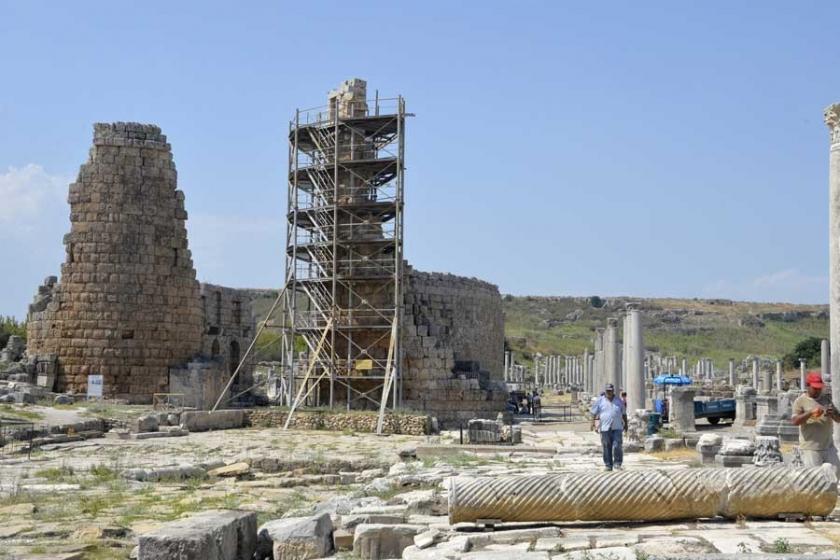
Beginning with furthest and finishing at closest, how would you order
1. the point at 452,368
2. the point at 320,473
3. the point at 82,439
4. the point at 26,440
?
the point at 452,368, the point at 82,439, the point at 26,440, the point at 320,473

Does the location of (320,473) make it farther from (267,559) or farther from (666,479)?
(666,479)

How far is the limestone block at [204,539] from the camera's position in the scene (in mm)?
7488

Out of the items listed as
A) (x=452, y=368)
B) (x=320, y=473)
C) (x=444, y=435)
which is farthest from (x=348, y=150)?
(x=320, y=473)

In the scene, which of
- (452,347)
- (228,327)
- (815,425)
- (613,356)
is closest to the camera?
(815,425)

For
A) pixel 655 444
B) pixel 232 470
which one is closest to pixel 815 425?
pixel 232 470

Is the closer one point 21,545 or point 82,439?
point 21,545

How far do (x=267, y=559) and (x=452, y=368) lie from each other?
2086 centimetres

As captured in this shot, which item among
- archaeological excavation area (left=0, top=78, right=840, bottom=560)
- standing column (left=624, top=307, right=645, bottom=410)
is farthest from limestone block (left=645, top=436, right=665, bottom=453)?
standing column (left=624, top=307, right=645, bottom=410)

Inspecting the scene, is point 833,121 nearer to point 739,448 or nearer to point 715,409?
point 739,448

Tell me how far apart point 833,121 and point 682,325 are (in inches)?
3923

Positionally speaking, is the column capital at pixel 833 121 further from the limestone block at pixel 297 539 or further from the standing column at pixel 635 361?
the standing column at pixel 635 361

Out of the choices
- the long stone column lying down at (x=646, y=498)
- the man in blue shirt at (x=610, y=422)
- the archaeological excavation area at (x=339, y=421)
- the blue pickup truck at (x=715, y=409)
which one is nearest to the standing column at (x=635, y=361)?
the archaeological excavation area at (x=339, y=421)

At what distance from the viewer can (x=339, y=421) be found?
2619 cm

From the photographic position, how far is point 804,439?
10102mm
